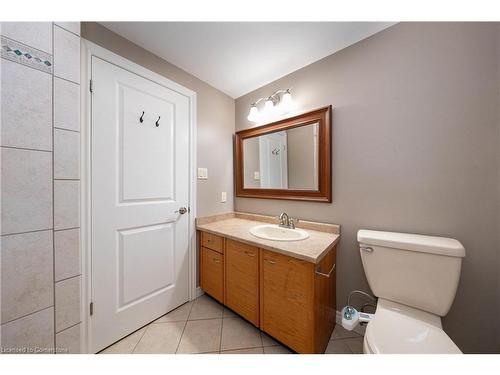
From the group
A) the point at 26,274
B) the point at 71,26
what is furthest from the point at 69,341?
the point at 71,26

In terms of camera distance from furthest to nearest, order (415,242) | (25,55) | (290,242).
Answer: (290,242) < (415,242) < (25,55)

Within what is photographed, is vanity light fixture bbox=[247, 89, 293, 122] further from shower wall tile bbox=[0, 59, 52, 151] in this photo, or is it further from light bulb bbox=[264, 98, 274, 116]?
shower wall tile bbox=[0, 59, 52, 151]

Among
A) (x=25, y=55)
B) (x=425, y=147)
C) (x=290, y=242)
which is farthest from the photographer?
(x=290, y=242)

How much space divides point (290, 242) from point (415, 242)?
2.20 ft

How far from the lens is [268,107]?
1701 millimetres

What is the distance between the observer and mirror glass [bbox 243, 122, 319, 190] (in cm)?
152

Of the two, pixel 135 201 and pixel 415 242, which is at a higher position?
pixel 135 201

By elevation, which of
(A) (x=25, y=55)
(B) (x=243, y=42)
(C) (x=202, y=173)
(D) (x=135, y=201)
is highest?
(B) (x=243, y=42)

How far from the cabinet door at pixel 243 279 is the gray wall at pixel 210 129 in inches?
23.3

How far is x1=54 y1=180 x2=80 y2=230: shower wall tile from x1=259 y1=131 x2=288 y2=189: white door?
55.2 inches

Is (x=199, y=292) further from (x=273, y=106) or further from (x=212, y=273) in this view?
(x=273, y=106)

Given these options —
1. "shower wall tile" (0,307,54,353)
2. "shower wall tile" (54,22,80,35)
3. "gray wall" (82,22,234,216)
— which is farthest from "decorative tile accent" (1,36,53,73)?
"shower wall tile" (0,307,54,353)
